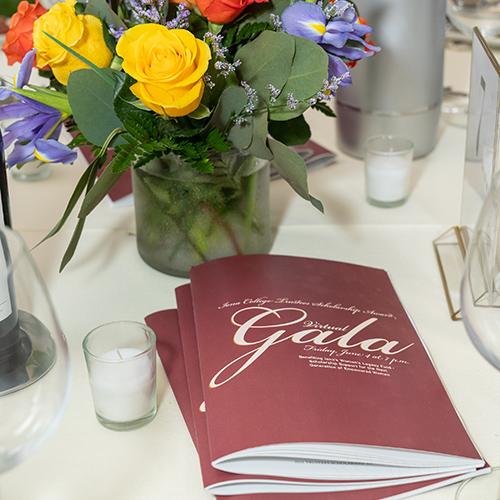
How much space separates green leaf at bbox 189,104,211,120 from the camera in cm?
84

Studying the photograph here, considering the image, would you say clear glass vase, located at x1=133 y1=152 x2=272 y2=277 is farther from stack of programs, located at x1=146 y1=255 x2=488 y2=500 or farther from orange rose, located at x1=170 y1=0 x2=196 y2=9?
orange rose, located at x1=170 y1=0 x2=196 y2=9

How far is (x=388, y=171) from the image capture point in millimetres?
1122

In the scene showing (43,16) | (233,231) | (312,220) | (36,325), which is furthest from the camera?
(312,220)

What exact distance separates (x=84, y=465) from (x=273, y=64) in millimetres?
389

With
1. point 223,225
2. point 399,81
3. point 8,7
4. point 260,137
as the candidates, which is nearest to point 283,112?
point 260,137

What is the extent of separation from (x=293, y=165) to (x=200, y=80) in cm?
13

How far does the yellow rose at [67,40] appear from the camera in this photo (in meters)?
0.83

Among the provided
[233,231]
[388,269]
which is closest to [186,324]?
[233,231]

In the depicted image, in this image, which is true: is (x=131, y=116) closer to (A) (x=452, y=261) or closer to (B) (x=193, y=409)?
(B) (x=193, y=409)

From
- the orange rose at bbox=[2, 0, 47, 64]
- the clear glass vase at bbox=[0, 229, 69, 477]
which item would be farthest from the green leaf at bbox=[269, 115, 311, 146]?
the clear glass vase at bbox=[0, 229, 69, 477]

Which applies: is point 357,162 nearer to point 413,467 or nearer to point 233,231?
point 233,231

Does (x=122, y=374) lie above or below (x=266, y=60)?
below

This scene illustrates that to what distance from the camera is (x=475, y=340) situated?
2.10 feet

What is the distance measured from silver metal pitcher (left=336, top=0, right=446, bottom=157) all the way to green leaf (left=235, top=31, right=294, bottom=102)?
0.37 m
